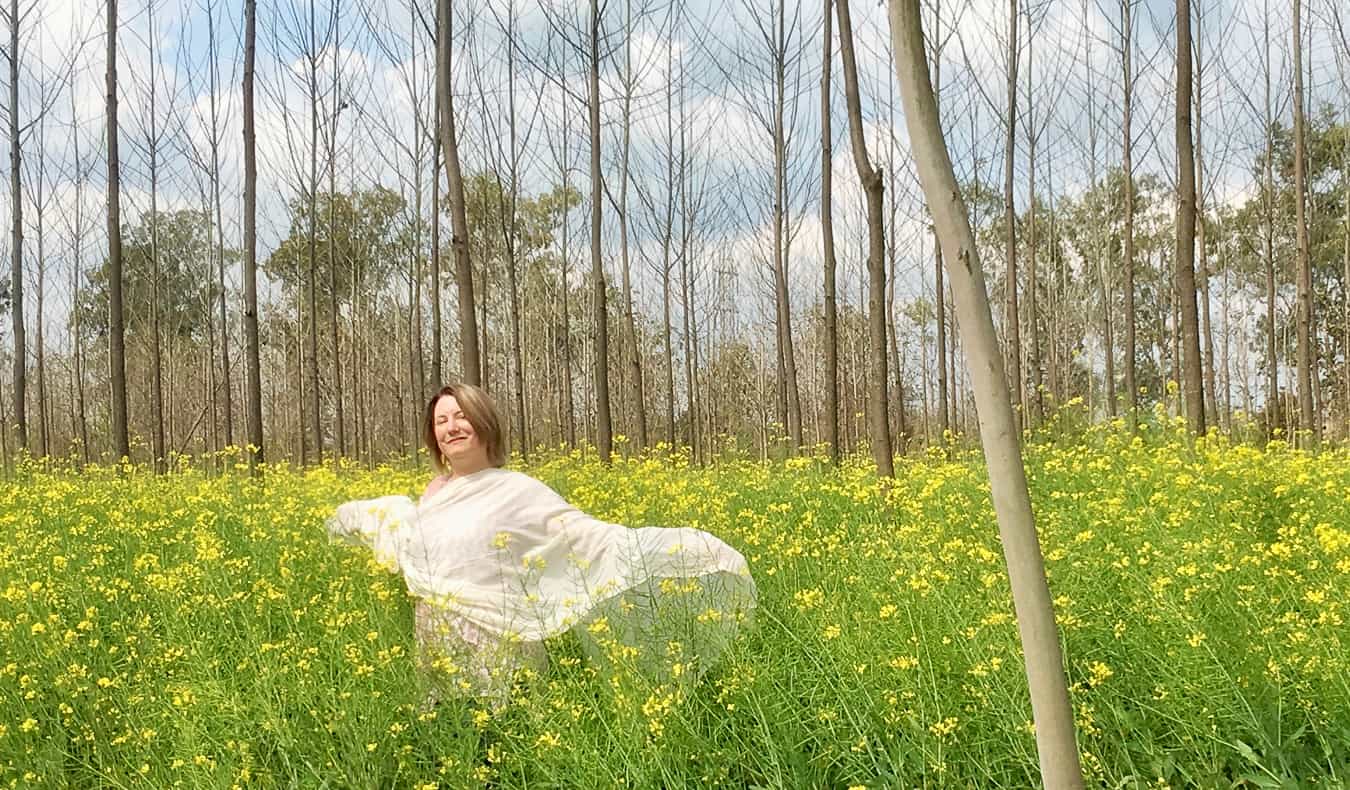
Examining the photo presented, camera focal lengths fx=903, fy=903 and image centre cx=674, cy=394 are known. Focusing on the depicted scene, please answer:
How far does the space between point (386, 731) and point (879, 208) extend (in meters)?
3.47

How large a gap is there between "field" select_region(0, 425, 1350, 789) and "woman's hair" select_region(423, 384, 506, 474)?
1.74ft

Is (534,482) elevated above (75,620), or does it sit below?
above

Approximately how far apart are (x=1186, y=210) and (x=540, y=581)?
5.29 m

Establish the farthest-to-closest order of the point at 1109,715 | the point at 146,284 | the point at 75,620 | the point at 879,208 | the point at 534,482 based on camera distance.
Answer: the point at 146,284 → the point at 879,208 → the point at 75,620 → the point at 534,482 → the point at 1109,715

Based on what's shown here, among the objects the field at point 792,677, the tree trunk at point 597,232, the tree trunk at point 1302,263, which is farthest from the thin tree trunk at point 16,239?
the tree trunk at point 1302,263

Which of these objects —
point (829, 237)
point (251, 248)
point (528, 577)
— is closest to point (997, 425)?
point (528, 577)

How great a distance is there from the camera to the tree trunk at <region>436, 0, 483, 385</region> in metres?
5.56

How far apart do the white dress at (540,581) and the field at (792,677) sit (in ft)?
0.35

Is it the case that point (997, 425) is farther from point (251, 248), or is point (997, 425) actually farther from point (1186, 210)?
point (251, 248)

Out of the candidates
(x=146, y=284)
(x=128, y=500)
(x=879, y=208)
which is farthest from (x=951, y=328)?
(x=146, y=284)

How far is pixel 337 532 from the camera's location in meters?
3.24

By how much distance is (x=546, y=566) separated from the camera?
2.74 m

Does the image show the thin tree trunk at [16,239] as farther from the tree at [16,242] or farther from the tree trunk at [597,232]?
the tree trunk at [597,232]

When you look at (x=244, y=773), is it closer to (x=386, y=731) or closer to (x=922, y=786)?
(x=386, y=731)
